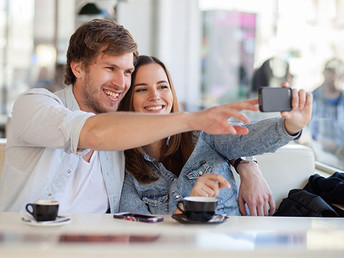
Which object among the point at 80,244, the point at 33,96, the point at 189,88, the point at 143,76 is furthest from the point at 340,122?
the point at 189,88

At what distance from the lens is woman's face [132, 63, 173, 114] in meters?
2.36

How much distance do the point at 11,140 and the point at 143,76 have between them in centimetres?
66

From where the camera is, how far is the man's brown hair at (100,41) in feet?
7.49

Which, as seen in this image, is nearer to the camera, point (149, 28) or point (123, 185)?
point (123, 185)

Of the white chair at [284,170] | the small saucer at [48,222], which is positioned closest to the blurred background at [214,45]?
the white chair at [284,170]

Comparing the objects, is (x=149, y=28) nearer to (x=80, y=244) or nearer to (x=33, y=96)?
(x=33, y=96)

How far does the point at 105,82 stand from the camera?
2.34 meters

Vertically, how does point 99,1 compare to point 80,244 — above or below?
above

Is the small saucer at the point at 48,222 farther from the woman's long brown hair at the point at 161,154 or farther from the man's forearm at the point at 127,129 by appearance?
the woman's long brown hair at the point at 161,154

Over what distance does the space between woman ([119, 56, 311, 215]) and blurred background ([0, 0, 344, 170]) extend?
1.35 m

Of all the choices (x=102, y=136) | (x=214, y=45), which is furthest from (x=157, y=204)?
(x=214, y=45)

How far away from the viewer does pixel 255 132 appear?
6.63 ft

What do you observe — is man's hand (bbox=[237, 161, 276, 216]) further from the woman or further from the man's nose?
the man's nose

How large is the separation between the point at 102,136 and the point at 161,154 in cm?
75
